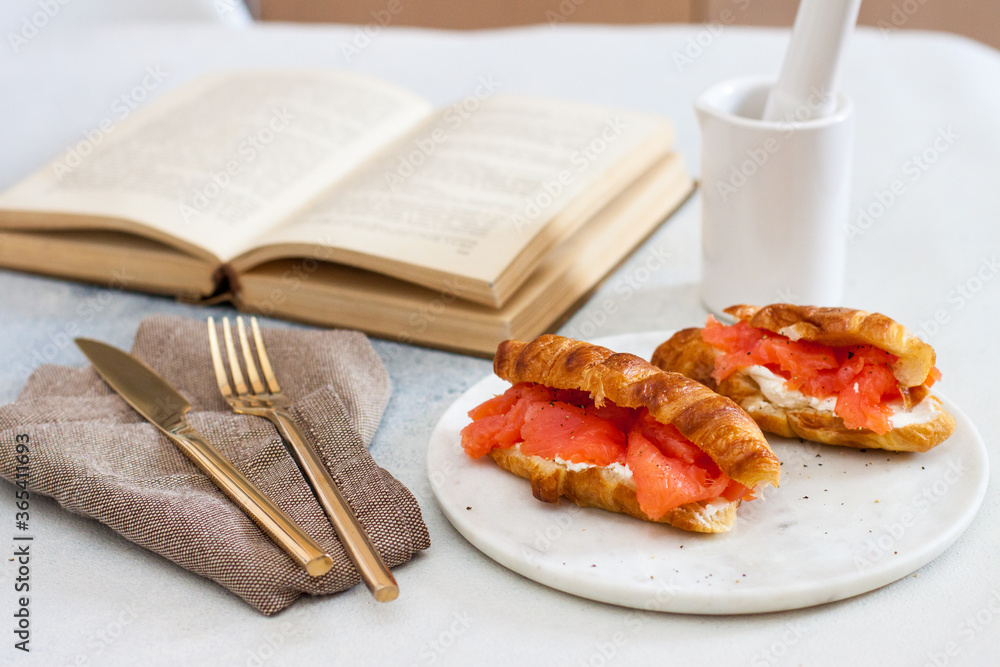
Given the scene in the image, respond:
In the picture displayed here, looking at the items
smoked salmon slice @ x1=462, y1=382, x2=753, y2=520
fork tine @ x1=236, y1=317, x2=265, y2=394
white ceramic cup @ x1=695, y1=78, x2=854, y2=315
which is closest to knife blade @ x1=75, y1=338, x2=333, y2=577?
fork tine @ x1=236, y1=317, x2=265, y2=394

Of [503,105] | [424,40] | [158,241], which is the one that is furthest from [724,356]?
[424,40]

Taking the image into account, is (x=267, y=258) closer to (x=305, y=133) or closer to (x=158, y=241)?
(x=158, y=241)

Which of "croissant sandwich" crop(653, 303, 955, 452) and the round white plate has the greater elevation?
"croissant sandwich" crop(653, 303, 955, 452)

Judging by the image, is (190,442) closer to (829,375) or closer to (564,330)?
(564,330)

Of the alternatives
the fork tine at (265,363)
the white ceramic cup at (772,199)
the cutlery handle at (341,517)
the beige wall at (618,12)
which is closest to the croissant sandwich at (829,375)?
the white ceramic cup at (772,199)

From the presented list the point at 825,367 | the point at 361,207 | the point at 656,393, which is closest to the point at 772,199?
the point at 825,367

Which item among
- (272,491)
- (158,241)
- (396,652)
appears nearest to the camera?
(396,652)

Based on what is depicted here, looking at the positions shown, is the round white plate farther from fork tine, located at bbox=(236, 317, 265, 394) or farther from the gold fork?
fork tine, located at bbox=(236, 317, 265, 394)

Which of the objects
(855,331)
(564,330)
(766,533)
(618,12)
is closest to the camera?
(766,533)
